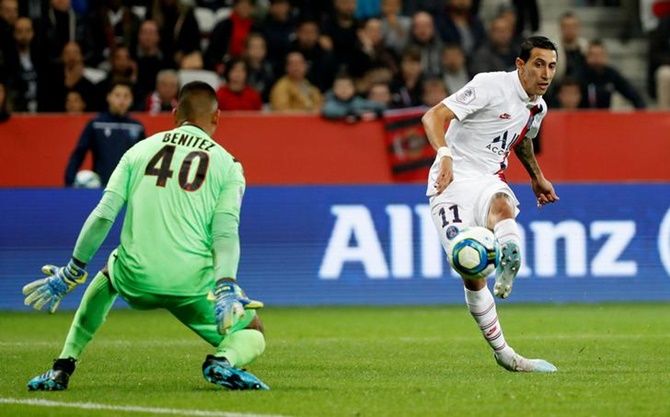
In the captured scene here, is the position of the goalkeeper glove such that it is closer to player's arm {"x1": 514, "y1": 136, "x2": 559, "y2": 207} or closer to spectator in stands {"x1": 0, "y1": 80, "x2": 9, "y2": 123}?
player's arm {"x1": 514, "y1": 136, "x2": 559, "y2": 207}

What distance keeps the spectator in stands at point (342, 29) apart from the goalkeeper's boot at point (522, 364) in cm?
993

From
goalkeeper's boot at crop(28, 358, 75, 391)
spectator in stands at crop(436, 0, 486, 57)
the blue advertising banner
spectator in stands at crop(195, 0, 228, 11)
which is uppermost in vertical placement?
goalkeeper's boot at crop(28, 358, 75, 391)

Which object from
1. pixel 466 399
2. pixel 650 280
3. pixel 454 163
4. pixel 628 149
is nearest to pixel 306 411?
pixel 466 399

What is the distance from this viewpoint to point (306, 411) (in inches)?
313

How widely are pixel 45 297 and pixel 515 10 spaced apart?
13794 millimetres

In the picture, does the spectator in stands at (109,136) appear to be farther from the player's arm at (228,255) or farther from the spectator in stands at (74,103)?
the player's arm at (228,255)

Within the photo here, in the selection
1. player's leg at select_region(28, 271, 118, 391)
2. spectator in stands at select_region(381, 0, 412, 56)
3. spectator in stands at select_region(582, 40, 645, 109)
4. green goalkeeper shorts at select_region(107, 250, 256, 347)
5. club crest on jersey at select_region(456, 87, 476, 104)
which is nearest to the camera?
green goalkeeper shorts at select_region(107, 250, 256, 347)

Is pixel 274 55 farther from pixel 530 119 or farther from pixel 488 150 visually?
pixel 488 150

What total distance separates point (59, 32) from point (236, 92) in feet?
7.89

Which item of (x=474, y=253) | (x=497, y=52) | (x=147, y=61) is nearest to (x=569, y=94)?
(x=497, y=52)

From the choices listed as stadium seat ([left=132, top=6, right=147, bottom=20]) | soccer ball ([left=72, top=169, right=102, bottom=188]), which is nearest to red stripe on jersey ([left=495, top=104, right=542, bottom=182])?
soccer ball ([left=72, top=169, right=102, bottom=188])

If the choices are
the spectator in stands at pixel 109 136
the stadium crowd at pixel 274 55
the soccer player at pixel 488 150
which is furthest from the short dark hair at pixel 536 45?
the stadium crowd at pixel 274 55

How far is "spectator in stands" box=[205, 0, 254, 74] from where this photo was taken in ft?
64.4

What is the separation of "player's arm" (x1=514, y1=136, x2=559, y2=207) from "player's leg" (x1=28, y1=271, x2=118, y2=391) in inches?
136
